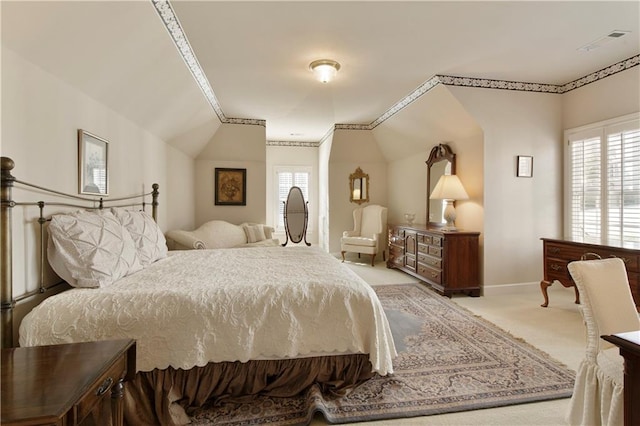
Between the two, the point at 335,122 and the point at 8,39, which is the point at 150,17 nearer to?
the point at 8,39

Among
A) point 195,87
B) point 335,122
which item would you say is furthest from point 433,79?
point 195,87

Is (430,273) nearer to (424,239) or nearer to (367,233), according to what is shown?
(424,239)

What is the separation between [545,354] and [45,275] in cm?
354

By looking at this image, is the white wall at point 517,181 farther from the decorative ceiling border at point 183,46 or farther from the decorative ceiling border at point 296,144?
the decorative ceiling border at point 296,144

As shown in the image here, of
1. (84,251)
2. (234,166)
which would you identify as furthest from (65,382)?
(234,166)

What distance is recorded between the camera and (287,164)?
759 cm

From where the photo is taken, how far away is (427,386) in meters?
2.00

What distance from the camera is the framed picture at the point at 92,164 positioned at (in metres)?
2.30

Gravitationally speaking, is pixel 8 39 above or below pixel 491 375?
above

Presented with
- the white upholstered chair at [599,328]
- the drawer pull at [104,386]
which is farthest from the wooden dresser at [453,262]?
the drawer pull at [104,386]

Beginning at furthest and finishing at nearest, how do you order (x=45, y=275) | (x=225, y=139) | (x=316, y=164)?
(x=316, y=164) → (x=225, y=139) → (x=45, y=275)

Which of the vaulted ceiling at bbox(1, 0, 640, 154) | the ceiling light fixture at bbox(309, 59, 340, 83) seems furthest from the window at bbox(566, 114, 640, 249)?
the ceiling light fixture at bbox(309, 59, 340, 83)

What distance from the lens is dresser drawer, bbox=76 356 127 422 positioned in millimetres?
908

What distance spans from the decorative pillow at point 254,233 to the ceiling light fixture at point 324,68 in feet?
9.23
